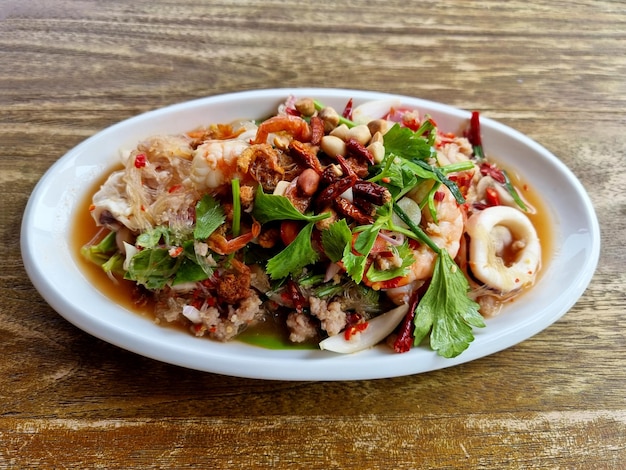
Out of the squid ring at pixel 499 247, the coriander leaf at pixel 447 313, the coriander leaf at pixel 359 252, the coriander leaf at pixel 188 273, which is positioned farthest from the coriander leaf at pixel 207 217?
the squid ring at pixel 499 247

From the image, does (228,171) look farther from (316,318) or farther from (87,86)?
(87,86)

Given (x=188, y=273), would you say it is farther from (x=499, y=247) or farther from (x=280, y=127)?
(x=499, y=247)

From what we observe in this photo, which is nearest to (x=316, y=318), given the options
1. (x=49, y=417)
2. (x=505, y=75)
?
(x=49, y=417)

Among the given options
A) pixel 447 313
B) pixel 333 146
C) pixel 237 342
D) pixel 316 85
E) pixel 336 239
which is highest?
pixel 333 146

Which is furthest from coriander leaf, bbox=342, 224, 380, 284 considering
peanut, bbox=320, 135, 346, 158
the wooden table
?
the wooden table

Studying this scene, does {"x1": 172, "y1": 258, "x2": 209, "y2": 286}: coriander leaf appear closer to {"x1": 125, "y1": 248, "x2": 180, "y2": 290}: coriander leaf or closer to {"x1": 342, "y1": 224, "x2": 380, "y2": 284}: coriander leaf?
{"x1": 125, "y1": 248, "x2": 180, "y2": 290}: coriander leaf

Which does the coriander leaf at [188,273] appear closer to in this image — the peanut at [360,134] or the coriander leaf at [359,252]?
the coriander leaf at [359,252]

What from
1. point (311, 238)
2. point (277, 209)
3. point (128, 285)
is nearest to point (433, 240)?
point (311, 238)

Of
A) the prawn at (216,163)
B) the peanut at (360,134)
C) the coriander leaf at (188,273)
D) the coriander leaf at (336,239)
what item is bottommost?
the coriander leaf at (188,273)
